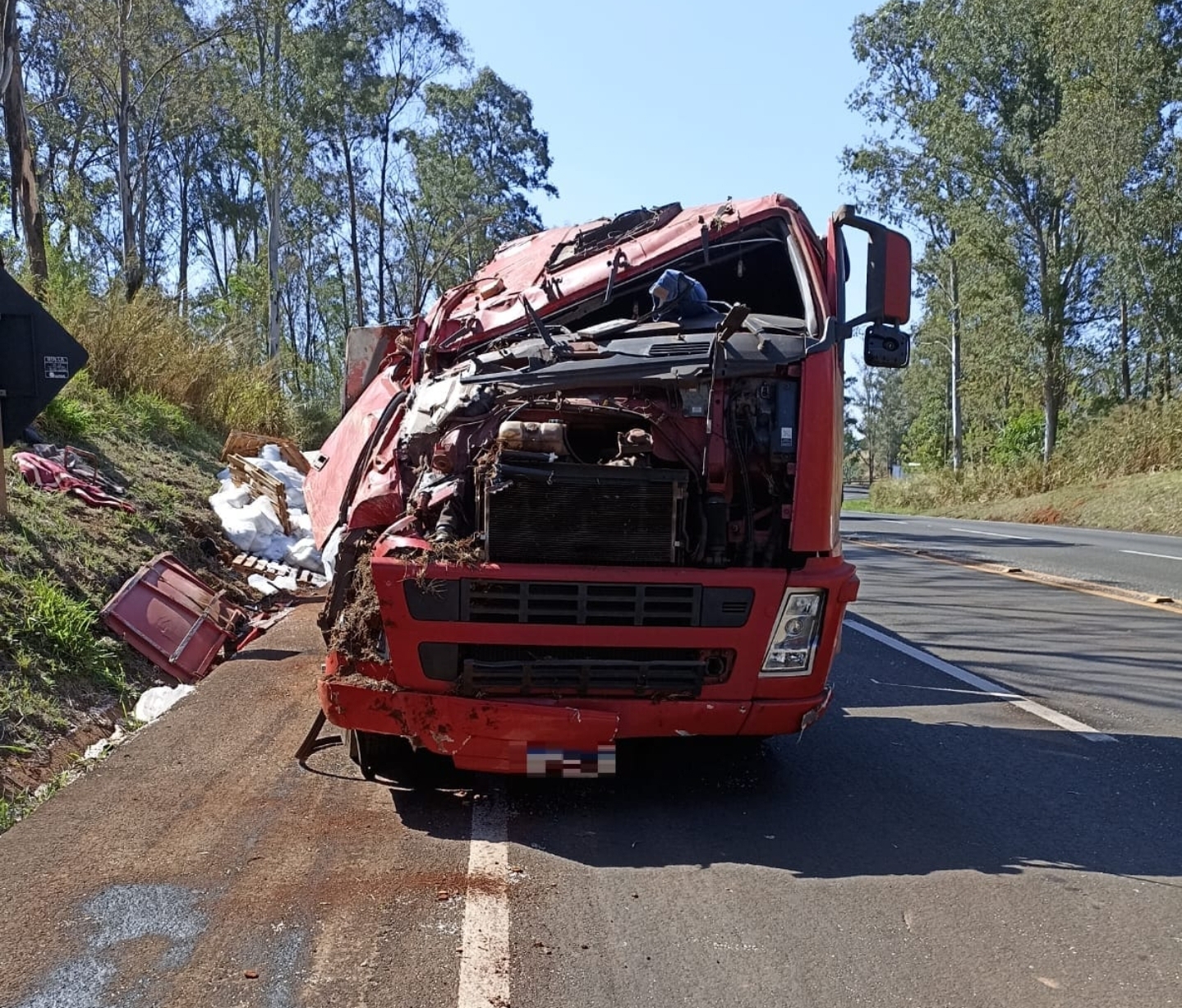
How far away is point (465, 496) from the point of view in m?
4.16

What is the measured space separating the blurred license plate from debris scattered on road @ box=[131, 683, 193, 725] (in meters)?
2.66

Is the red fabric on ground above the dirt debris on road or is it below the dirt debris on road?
above

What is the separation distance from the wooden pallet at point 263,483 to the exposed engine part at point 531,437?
732 cm

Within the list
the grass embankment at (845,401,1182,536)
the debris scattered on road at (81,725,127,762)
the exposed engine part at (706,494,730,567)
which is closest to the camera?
the exposed engine part at (706,494,730,567)

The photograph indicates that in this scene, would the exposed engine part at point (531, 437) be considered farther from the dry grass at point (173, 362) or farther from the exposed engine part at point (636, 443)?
the dry grass at point (173, 362)

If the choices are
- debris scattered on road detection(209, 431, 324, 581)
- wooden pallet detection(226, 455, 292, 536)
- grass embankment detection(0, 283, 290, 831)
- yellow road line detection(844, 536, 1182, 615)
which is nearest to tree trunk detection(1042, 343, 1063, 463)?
yellow road line detection(844, 536, 1182, 615)

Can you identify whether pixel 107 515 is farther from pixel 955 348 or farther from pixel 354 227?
pixel 955 348

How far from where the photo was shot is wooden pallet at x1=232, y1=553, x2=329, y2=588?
988cm

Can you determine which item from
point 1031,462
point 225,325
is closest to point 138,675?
point 225,325

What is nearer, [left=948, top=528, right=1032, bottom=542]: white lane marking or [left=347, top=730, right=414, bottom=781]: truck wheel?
[left=347, top=730, right=414, bottom=781]: truck wheel

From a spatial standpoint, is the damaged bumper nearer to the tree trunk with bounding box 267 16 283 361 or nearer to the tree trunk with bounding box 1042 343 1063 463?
the tree trunk with bounding box 267 16 283 361

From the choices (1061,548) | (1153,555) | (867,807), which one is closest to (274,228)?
(1061,548)

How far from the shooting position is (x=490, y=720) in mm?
4094

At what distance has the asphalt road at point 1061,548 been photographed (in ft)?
40.2
